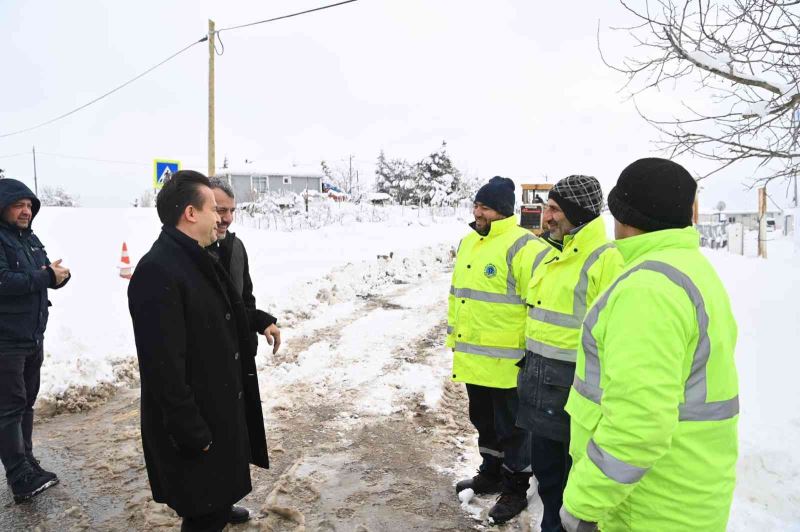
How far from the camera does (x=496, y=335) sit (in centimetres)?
346

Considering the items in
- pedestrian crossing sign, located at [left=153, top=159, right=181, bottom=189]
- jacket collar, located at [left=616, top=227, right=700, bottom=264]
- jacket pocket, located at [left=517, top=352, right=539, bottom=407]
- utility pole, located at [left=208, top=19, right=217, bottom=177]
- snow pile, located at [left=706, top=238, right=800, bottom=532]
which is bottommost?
snow pile, located at [left=706, top=238, right=800, bottom=532]

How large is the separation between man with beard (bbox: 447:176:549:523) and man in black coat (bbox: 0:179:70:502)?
9.83 feet

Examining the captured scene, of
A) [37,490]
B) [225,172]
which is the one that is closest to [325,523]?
[37,490]

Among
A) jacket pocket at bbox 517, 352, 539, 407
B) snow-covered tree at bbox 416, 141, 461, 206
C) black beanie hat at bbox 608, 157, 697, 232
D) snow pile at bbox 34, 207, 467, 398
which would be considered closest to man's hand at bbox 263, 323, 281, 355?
jacket pocket at bbox 517, 352, 539, 407

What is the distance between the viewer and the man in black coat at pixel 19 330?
11.5ft

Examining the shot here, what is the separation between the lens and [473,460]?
4.22 meters

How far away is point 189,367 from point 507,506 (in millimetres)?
2230

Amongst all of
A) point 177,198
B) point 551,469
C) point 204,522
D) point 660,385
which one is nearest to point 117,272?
point 177,198

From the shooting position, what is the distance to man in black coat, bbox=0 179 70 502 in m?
3.49

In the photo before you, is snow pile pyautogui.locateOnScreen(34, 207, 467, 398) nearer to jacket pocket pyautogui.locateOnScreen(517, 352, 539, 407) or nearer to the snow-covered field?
the snow-covered field

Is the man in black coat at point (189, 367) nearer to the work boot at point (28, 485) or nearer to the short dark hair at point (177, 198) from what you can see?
the short dark hair at point (177, 198)

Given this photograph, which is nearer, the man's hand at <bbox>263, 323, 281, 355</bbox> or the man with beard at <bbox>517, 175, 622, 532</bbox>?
the man with beard at <bbox>517, 175, 622, 532</bbox>

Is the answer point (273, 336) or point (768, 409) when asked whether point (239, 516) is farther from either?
point (768, 409)

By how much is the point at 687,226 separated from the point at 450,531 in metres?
2.44
